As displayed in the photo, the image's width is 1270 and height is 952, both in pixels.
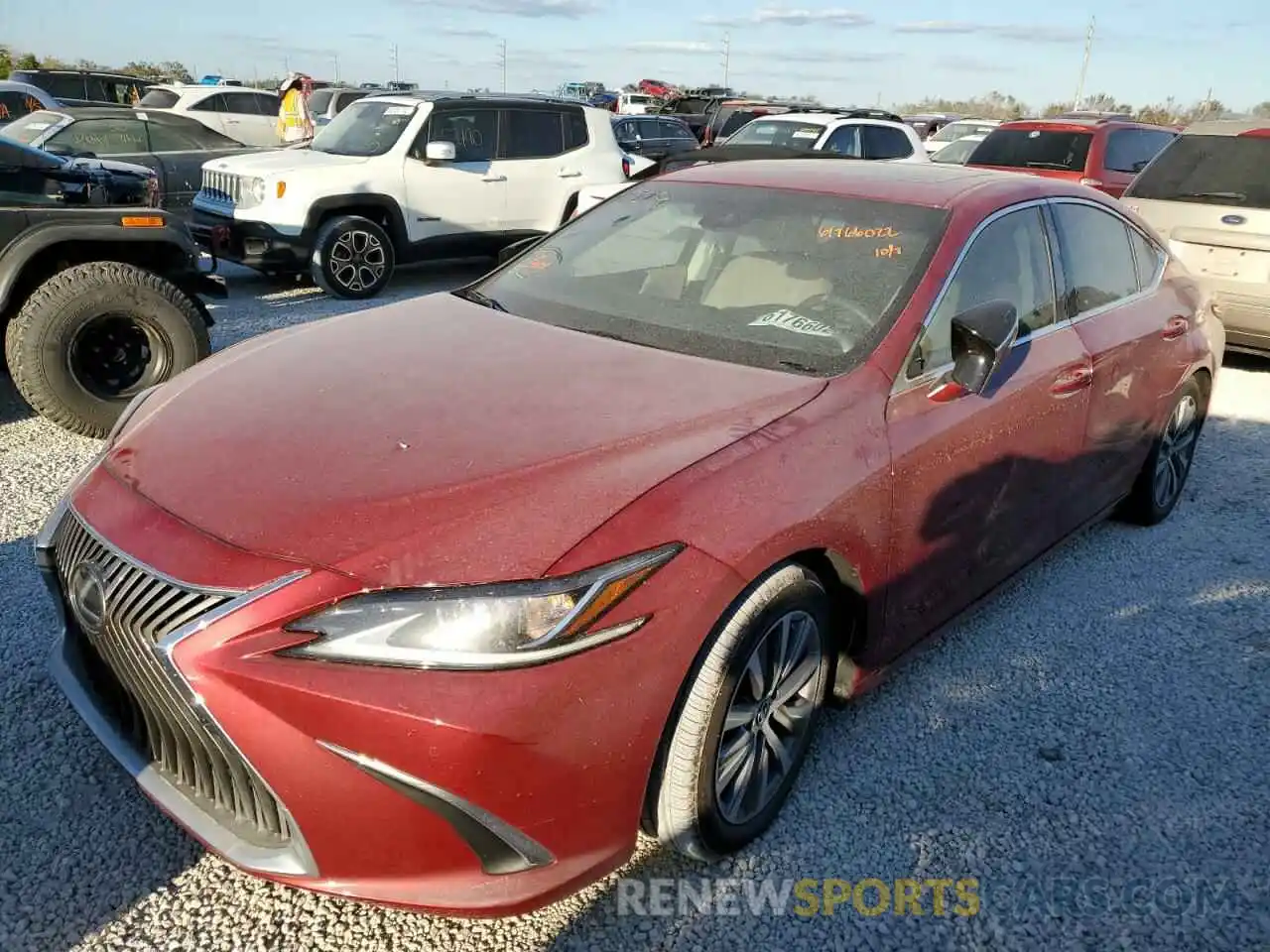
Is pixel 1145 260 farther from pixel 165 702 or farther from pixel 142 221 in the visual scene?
pixel 142 221

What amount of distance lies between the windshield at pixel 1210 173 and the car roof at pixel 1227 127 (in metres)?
0.06

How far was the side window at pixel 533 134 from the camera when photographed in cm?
980

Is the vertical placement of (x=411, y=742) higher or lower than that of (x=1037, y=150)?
lower

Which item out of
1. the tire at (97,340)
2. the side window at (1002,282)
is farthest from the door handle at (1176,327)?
the tire at (97,340)

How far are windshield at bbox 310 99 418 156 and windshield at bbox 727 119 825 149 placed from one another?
407 cm

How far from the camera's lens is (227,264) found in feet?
33.6

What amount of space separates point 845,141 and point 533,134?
393 centimetres

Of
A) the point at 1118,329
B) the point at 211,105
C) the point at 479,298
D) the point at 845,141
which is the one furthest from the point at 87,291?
the point at 211,105

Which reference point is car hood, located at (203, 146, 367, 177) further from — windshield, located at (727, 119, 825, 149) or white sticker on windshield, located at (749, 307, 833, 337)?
white sticker on windshield, located at (749, 307, 833, 337)

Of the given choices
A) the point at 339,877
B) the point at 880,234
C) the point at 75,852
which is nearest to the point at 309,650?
the point at 339,877

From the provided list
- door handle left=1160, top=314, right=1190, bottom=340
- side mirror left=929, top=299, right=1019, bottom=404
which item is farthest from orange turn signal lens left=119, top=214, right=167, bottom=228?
door handle left=1160, top=314, right=1190, bottom=340

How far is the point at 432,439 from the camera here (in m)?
2.32

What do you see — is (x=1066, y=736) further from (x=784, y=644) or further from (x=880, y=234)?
(x=880, y=234)

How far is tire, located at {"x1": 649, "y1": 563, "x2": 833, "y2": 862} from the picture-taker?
2.15 m
